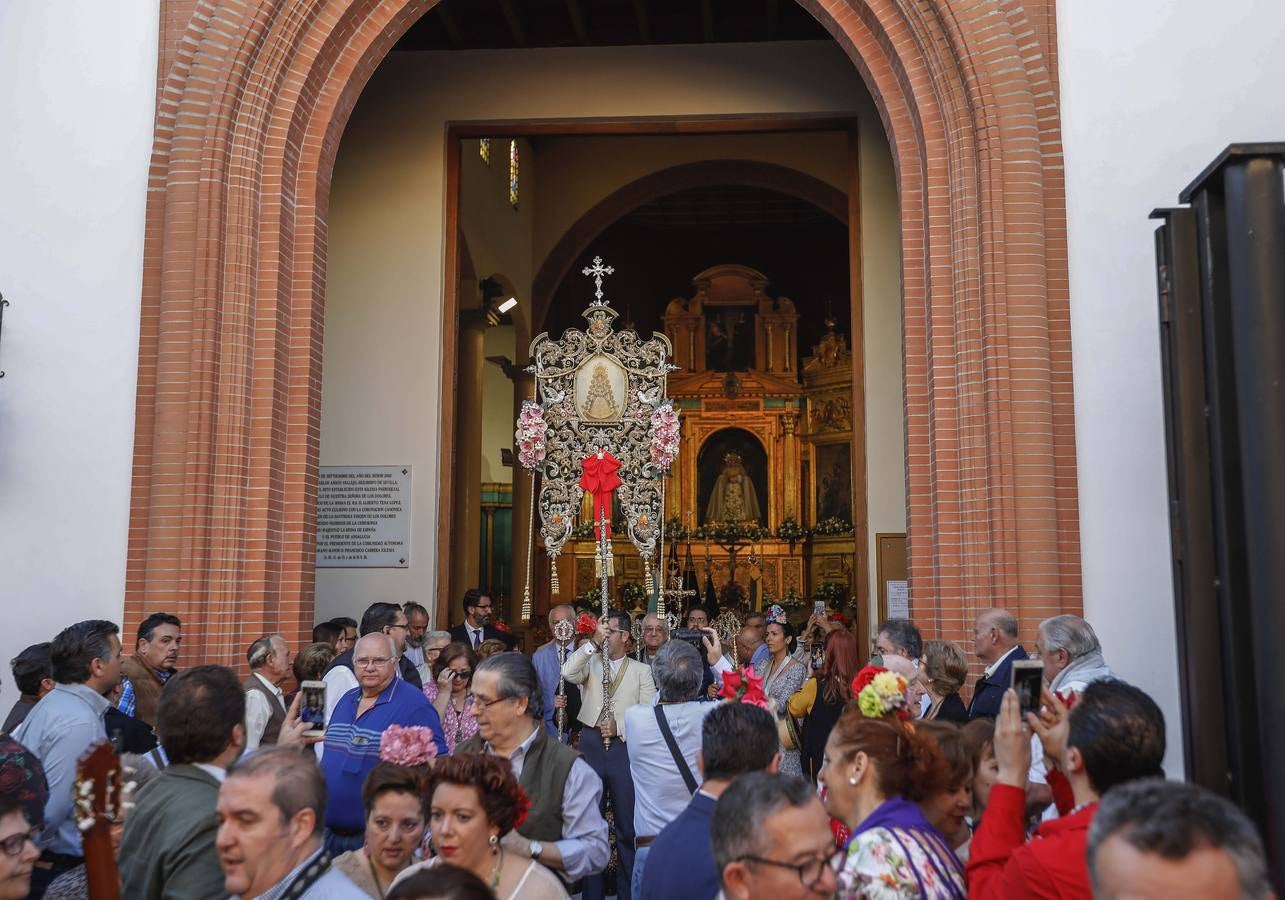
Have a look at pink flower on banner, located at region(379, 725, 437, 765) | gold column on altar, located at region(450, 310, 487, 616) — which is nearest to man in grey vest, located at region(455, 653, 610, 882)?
pink flower on banner, located at region(379, 725, 437, 765)

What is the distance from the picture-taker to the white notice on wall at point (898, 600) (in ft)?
33.5

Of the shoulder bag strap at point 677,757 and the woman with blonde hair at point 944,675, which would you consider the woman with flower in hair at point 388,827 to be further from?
the woman with blonde hair at point 944,675

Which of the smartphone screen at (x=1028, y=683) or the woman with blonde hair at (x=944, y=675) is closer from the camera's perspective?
the smartphone screen at (x=1028, y=683)

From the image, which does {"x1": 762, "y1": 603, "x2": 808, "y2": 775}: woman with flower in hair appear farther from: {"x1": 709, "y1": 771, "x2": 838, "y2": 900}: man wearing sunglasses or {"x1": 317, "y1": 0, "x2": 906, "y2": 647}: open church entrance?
{"x1": 709, "y1": 771, "x2": 838, "y2": 900}: man wearing sunglasses

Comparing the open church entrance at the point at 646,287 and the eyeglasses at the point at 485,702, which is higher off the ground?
the open church entrance at the point at 646,287

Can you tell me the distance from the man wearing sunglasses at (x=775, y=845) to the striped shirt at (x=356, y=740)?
2.17 metres

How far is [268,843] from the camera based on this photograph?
9.75 feet

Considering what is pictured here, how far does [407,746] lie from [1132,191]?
6125mm

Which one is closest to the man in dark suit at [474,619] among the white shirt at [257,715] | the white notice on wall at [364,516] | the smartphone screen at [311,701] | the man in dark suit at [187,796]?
the white notice on wall at [364,516]

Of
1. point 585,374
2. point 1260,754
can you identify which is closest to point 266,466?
point 585,374

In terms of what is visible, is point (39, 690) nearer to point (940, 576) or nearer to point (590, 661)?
point (590, 661)

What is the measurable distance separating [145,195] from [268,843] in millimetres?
6598

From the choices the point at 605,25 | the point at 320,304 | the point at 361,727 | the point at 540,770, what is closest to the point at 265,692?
the point at 361,727

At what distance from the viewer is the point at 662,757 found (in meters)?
4.66
